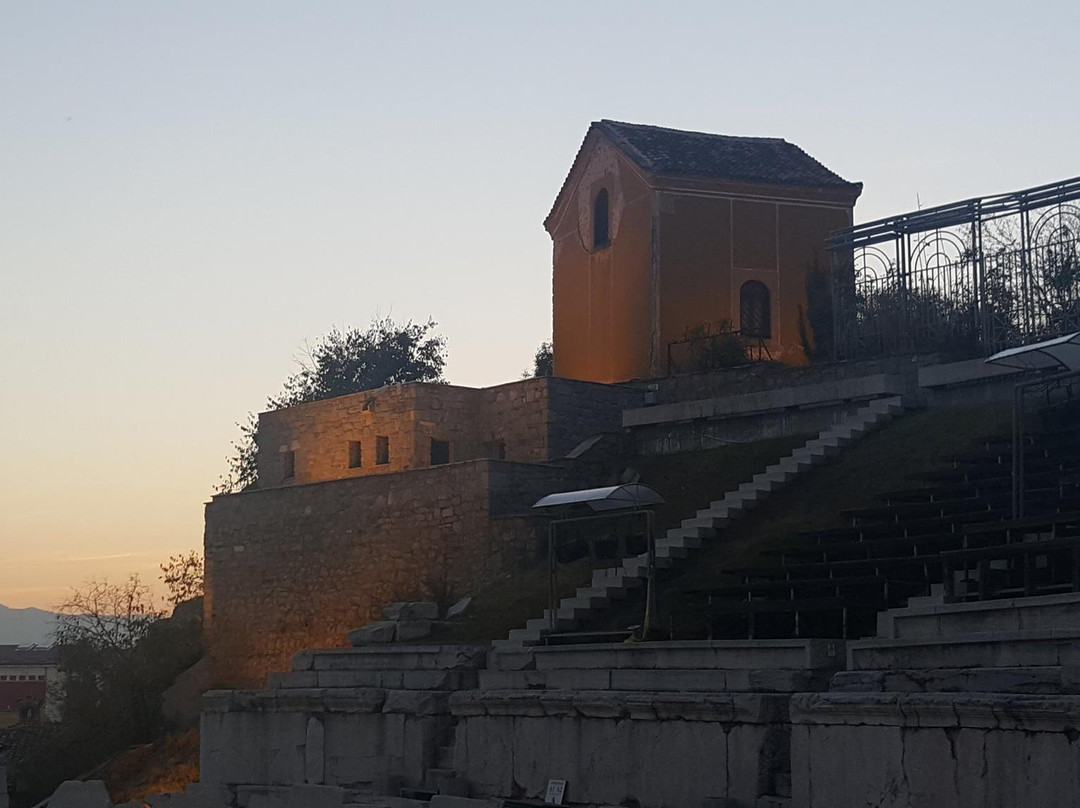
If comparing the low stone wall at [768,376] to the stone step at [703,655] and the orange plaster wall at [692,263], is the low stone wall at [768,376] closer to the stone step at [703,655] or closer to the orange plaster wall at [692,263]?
the orange plaster wall at [692,263]

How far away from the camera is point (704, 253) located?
3572cm

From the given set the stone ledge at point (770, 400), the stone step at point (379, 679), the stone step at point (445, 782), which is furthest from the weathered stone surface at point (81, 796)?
the stone ledge at point (770, 400)

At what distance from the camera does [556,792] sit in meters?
16.6

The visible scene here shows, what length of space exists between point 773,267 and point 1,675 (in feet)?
137

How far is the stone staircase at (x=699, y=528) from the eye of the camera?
2212cm

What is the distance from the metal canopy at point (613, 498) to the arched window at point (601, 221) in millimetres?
15701

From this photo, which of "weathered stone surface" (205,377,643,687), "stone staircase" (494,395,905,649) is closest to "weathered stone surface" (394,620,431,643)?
"stone staircase" (494,395,905,649)

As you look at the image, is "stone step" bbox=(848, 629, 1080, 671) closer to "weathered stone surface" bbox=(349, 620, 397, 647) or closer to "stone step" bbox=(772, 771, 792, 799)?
"stone step" bbox=(772, 771, 792, 799)

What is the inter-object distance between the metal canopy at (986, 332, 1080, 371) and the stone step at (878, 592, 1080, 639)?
4.68 meters

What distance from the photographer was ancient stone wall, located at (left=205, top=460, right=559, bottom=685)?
28.7 meters

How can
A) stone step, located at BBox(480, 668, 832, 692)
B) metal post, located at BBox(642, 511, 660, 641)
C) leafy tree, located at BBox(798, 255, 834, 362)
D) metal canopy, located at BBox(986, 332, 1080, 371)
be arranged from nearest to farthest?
stone step, located at BBox(480, 668, 832, 692) → metal canopy, located at BBox(986, 332, 1080, 371) → metal post, located at BBox(642, 511, 660, 641) → leafy tree, located at BBox(798, 255, 834, 362)

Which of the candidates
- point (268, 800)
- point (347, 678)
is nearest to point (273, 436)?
point (347, 678)

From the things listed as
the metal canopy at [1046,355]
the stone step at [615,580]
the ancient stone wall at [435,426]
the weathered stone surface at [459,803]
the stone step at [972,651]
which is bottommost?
the weathered stone surface at [459,803]

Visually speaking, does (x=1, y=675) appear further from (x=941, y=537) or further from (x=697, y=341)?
(x=941, y=537)
